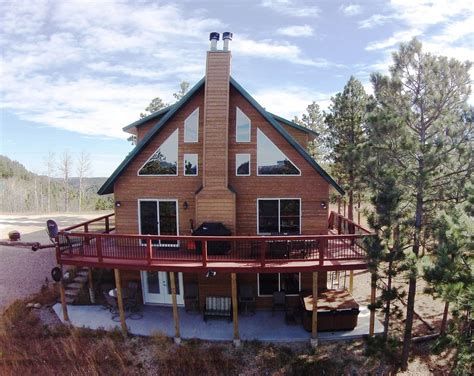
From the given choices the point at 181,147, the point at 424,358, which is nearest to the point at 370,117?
the point at 181,147

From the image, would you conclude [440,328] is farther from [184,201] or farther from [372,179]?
[184,201]

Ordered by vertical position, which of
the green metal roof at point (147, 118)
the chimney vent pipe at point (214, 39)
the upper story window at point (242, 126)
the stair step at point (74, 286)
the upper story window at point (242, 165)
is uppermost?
the chimney vent pipe at point (214, 39)

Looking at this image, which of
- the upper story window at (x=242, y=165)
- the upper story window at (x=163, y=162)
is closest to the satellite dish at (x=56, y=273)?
the upper story window at (x=163, y=162)

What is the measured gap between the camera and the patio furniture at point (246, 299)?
44.2 feet

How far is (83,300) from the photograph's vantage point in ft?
48.0

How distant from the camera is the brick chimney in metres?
13.0

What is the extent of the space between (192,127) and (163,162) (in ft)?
6.29

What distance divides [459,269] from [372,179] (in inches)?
132

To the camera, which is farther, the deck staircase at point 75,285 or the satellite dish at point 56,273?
the deck staircase at point 75,285

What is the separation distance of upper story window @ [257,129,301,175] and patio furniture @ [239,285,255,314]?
190 inches

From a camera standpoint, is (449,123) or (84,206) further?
(84,206)

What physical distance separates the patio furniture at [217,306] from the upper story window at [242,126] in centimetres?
660

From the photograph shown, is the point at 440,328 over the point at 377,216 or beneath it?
beneath

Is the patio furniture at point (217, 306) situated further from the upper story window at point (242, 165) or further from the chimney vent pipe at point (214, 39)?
the chimney vent pipe at point (214, 39)
